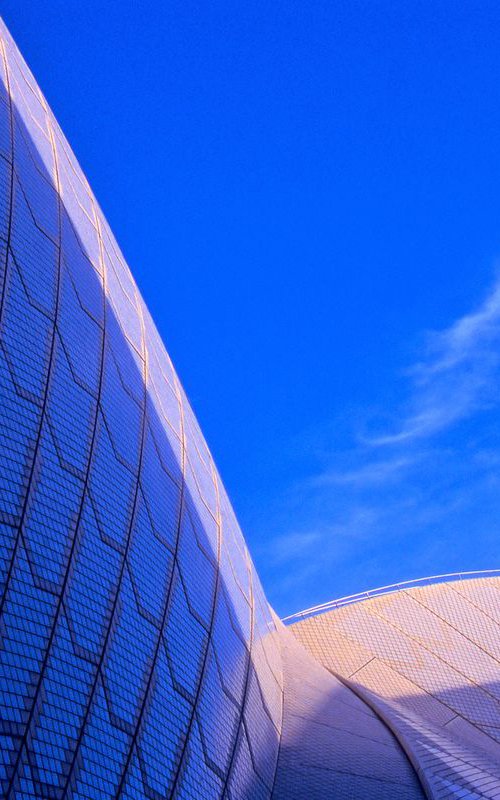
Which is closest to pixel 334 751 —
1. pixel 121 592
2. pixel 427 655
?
pixel 121 592

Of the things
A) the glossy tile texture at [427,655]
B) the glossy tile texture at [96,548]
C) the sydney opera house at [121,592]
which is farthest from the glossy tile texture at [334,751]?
the glossy tile texture at [427,655]

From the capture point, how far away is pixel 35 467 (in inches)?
500

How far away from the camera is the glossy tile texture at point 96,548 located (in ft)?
36.8

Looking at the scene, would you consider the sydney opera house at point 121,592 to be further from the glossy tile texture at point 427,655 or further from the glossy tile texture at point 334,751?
the glossy tile texture at point 427,655

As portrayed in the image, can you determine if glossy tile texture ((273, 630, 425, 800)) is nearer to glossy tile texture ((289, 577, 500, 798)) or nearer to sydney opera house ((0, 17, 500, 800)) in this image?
sydney opera house ((0, 17, 500, 800))

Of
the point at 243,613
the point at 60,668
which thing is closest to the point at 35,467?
the point at 60,668

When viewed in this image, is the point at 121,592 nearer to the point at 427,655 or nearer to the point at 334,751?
the point at 334,751

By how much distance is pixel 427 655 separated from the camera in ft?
108

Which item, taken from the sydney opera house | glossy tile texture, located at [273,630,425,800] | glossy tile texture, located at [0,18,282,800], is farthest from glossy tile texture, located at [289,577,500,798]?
glossy tile texture, located at [0,18,282,800]

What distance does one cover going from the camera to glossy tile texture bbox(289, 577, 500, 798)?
29.0 m

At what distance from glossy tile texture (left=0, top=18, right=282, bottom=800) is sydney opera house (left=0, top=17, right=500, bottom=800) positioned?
4cm

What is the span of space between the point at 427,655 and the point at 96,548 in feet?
73.1

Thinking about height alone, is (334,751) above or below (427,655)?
below

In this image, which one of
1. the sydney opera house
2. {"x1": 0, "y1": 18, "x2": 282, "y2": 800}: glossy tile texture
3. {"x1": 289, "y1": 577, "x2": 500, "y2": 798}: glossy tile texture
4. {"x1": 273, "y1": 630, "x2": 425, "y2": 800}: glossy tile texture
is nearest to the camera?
{"x1": 0, "y1": 18, "x2": 282, "y2": 800}: glossy tile texture
